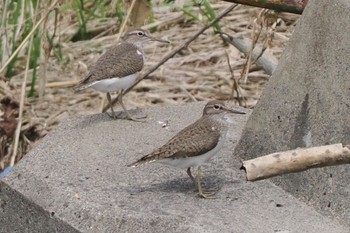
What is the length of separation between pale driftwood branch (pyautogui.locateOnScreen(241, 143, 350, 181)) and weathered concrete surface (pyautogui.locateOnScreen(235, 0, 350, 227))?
1.56 metres

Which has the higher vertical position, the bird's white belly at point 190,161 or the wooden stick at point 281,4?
the wooden stick at point 281,4

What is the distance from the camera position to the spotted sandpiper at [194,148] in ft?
21.2

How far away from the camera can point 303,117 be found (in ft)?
21.6

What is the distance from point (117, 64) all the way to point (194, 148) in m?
2.07

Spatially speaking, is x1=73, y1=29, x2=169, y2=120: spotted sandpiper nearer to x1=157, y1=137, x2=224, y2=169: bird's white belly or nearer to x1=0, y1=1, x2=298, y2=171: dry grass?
Result: x1=0, y1=1, x2=298, y2=171: dry grass

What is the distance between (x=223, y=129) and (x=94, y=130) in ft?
4.26

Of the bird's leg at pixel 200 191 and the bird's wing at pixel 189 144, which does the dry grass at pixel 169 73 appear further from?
the bird's leg at pixel 200 191

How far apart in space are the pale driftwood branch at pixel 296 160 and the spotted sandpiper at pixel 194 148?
1821mm

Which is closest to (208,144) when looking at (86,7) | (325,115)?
(325,115)

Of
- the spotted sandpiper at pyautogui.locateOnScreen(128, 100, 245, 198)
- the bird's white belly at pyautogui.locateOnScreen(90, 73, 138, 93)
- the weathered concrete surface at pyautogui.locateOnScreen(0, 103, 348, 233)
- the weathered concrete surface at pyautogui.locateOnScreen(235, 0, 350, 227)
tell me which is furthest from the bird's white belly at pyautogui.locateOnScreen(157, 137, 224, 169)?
the bird's white belly at pyautogui.locateOnScreen(90, 73, 138, 93)

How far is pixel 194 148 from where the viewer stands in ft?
21.4

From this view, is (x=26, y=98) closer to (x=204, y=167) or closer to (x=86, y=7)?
(x=86, y=7)

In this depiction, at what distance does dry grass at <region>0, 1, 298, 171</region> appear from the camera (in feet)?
32.2

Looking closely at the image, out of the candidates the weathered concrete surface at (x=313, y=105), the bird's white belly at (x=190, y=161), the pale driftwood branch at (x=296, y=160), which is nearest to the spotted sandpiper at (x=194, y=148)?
the bird's white belly at (x=190, y=161)
